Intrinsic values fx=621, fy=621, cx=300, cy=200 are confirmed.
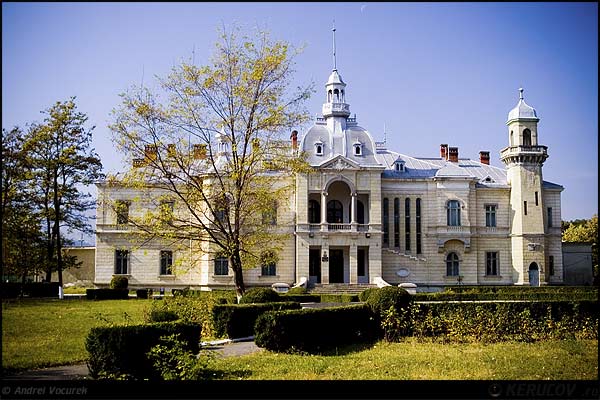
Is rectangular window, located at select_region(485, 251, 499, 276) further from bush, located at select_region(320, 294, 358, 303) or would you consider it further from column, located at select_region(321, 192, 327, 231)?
bush, located at select_region(320, 294, 358, 303)

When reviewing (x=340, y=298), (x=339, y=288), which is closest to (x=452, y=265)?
(x=339, y=288)

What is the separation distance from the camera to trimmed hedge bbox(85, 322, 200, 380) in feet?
33.6

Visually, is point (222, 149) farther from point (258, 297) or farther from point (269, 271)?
point (269, 271)

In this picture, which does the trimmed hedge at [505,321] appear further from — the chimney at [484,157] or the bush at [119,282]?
the chimney at [484,157]

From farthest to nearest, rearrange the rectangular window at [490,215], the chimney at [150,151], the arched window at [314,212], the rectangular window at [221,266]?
the rectangular window at [490,215]
the arched window at [314,212]
the rectangular window at [221,266]
the chimney at [150,151]

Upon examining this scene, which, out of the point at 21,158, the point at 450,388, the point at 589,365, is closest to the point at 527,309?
the point at 589,365

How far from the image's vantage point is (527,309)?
51.3ft

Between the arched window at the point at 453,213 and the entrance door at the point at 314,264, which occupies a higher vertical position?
the arched window at the point at 453,213

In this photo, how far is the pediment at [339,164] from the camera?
36.7m

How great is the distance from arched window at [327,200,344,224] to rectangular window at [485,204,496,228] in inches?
367

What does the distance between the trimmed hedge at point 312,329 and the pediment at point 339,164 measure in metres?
21.6

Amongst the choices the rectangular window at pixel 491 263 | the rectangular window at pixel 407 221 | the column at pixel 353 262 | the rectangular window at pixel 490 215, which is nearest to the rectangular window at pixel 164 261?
the column at pixel 353 262

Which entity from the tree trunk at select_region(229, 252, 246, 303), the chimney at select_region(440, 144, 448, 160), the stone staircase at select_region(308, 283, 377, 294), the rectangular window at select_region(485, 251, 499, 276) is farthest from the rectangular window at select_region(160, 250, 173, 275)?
the rectangular window at select_region(485, 251, 499, 276)

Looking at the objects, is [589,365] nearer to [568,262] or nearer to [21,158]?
[21,158]
